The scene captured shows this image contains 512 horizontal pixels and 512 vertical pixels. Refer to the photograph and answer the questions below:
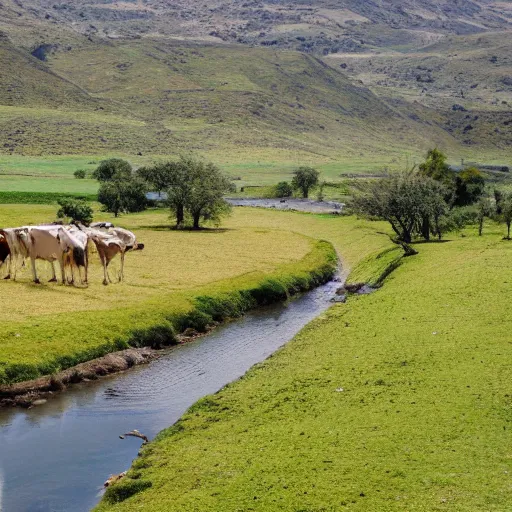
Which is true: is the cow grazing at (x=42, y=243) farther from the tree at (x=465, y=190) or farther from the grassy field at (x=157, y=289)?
the tree at (x=465, y=190)

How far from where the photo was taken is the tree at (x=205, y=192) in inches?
4060

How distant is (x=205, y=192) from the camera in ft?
339

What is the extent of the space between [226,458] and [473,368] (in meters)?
13.7

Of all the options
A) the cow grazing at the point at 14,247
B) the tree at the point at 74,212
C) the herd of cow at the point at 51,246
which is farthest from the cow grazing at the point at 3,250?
the tree at the point at 74,212

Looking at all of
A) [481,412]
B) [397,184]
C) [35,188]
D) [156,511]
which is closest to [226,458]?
[156,511]

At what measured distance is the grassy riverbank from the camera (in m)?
24.5

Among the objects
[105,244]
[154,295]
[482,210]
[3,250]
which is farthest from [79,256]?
[482,210]

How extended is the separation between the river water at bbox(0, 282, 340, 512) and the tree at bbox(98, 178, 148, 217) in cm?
7293

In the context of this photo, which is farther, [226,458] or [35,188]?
[35,188]

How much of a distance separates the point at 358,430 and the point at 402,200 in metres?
51.6

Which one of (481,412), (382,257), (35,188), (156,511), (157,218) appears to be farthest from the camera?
(35,188)

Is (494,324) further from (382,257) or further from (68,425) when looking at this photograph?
(382,257)

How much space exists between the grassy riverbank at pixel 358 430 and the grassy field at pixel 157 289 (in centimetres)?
1021

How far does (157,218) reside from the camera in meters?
118
